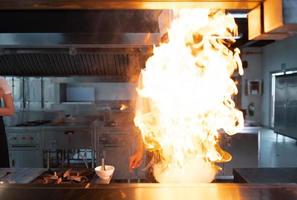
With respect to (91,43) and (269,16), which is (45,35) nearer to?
(91,43)

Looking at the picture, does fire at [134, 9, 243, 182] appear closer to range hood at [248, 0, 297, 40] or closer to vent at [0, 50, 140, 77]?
range hood at [248, 0, 297, 40]

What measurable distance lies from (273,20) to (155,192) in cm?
68

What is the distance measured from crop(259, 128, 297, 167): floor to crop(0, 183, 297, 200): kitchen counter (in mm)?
4345

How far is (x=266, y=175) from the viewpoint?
1452mm

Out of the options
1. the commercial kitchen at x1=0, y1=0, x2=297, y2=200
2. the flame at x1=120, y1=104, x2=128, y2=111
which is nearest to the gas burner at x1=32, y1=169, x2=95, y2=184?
the commercial kitchen at x1=0, y1=0, x2=297, y2=200

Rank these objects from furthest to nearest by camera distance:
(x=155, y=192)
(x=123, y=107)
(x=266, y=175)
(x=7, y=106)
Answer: (x=123, y=107) < (x=7, y=106) < (x=266, y=175) < (x=155, y=192)

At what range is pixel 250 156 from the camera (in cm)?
429

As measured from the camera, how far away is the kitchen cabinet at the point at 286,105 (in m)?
7.47

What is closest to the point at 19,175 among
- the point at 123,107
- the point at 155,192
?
the point at 155,192

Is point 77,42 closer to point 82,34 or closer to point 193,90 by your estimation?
point 82,34

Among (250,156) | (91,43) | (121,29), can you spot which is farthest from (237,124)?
(250,156)

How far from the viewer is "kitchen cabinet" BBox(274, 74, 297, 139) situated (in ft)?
24.5

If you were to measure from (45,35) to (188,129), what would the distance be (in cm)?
215

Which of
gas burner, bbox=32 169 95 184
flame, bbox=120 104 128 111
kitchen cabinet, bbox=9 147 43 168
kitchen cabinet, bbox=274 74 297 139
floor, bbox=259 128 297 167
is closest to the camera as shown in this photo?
gas burner, bbox=32 169 95 184
